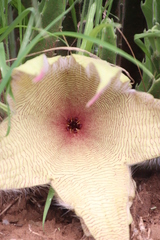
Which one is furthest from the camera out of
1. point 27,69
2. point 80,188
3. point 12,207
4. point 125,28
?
point 125,28

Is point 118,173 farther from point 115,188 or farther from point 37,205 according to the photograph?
point 37,205

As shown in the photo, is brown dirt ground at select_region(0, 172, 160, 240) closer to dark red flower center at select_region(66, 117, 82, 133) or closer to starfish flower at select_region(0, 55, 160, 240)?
starfish flower at select_region(0, 55, 160, 240)

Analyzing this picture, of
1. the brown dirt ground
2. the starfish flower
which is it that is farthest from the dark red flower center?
the brown dirt ground

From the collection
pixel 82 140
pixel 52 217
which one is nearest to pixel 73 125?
pixel 82 140

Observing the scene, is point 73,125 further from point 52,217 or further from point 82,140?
point 52,217

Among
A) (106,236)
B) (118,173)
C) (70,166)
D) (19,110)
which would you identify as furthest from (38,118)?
(106,236)

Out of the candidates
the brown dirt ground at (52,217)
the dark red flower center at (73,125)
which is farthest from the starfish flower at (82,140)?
the brown dirt ground at (52,217)
